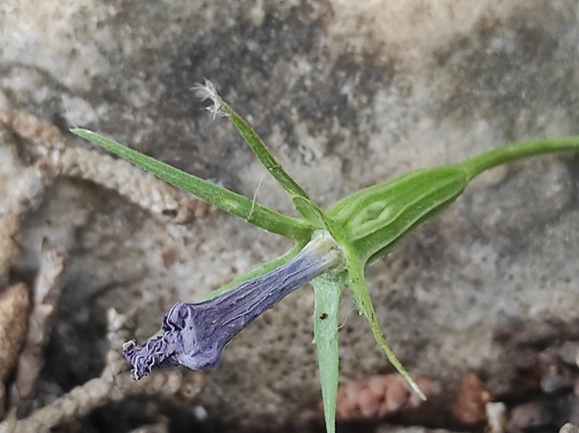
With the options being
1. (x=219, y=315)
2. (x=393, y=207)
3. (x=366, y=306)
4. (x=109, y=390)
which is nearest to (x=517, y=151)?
(x=393, y=207)

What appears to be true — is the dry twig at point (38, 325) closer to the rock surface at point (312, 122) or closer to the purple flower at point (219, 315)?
the rock surface at point (312, 122)

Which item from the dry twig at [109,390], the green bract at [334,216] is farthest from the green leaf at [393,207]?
the dry twig at [109,390]

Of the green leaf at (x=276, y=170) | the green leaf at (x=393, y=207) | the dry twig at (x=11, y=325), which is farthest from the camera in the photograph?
the dry twig at (x=11, y=325)

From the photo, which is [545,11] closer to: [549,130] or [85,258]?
[549,130]

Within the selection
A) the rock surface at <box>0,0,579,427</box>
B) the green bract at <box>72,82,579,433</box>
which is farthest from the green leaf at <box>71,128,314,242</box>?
the rock surface at <box>0,0,579,427</box>

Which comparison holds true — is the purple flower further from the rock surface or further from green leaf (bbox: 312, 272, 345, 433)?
the rock surface

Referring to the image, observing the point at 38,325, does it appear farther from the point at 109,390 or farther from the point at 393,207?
the point at 393,207
